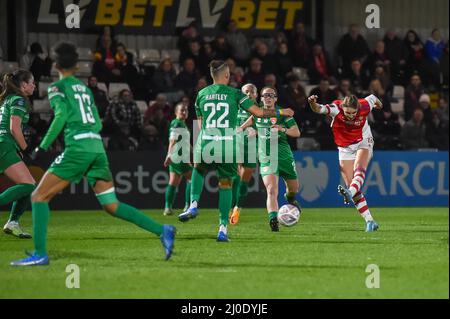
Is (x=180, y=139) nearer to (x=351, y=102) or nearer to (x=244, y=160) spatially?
(x=244, y=160)

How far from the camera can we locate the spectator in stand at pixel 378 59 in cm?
2369

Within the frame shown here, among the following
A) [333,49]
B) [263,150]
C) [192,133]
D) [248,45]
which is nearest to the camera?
[263,150]

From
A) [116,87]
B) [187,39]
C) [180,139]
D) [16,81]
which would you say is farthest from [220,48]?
[16,81]

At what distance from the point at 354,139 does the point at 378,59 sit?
10.1 m

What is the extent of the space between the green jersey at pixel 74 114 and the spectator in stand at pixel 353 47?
15.0 m

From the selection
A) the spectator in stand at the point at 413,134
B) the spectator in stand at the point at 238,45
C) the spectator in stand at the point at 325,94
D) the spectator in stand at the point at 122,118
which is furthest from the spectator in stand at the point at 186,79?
the spectator in stand at the point at 413,134

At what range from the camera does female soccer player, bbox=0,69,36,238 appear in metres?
12.2

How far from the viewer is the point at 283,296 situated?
7.91m

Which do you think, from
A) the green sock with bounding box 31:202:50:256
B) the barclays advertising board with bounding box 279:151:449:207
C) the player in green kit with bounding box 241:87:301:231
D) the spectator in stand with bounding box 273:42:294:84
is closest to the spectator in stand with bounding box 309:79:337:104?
the spectator in stand with bounding box 273:42:294:84

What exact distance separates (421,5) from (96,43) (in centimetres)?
978

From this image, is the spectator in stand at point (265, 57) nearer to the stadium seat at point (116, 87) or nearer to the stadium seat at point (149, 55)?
the stadium seat at point (149, 55)

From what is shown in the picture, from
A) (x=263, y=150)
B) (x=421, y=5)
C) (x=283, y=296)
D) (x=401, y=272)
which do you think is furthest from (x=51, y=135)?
(x=421, y=5)

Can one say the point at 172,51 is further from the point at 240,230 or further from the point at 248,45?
the point at 240,230

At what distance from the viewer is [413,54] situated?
24.2m
